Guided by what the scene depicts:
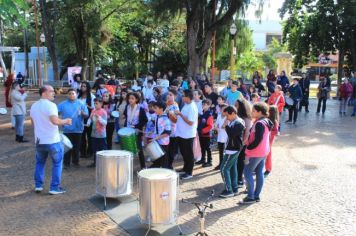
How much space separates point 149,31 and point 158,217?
3598 cm

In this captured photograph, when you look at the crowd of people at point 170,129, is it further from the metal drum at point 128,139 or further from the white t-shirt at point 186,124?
the metal drum at point 128,139

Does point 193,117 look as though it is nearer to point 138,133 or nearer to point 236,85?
point 138,133

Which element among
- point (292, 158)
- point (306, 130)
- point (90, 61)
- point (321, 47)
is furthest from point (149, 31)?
point (292, 158)

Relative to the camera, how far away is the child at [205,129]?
9.53 meters

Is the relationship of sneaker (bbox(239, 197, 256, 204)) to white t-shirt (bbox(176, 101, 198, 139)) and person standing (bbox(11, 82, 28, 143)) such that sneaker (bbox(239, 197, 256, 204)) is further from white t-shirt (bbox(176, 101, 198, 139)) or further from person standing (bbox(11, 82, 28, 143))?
person standing (bbox(11, 82, 28, 143))

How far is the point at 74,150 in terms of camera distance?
934cm

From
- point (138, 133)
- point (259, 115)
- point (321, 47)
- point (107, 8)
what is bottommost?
point (138, 133)

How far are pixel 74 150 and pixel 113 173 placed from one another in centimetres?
293

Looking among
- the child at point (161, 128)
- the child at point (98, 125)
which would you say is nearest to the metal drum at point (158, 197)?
the child at point (161, 128)

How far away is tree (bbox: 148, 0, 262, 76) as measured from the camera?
21766mm

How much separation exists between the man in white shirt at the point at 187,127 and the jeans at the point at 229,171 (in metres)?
1.13

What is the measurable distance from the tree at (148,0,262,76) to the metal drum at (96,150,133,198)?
16.1m

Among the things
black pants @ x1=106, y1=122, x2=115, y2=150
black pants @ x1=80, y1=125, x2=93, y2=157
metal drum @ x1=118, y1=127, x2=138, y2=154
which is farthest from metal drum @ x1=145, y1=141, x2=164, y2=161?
black pants @ x1=80, y1=125, x2=93, y2=157

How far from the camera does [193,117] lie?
26.8ft
